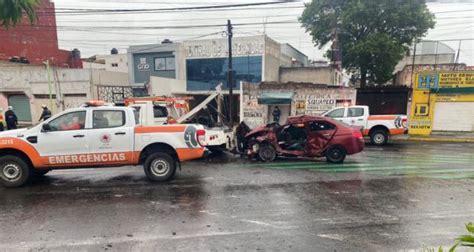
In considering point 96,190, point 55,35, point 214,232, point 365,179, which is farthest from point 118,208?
point 55,35

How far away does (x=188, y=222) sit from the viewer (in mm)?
4922

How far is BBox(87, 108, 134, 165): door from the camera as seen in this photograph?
6930mm

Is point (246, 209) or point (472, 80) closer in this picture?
point (246, 209)

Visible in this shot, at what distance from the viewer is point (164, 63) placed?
29.1 metres

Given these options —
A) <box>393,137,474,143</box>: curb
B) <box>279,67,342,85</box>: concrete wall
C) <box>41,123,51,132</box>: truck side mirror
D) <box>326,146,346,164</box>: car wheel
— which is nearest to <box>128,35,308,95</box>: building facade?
<box>279,67,342,85</box>: concrete wall

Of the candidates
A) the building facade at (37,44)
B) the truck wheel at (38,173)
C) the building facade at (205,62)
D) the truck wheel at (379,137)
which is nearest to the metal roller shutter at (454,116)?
the truck wheel at (379,137)

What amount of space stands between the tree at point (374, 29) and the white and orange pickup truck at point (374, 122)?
13198mm

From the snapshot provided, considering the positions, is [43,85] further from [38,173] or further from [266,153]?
[266,153]

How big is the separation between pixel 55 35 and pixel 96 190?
30.1 meters

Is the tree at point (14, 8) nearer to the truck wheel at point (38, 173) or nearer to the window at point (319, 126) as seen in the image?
the truck wheel at point (38, 173)

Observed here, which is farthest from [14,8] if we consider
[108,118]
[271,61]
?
[271,61]

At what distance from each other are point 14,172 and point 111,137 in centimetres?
246

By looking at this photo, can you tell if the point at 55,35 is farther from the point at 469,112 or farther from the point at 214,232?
the point at 469,112

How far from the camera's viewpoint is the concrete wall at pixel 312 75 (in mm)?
25891
